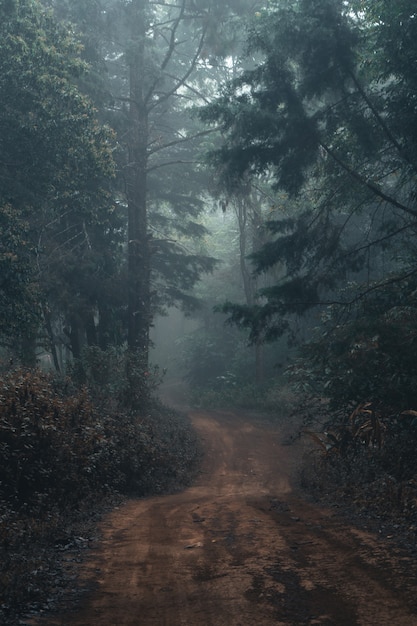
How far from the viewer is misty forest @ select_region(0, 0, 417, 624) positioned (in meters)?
10.9

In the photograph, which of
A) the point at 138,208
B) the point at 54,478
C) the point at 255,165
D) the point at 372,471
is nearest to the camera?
the point at 54,478

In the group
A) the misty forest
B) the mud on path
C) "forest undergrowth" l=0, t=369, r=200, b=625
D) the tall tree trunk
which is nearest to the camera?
the mud on path

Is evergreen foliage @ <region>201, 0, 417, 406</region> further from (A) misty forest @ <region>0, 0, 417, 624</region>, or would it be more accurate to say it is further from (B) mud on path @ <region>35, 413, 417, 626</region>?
(B) mud on path @ <region>35, 413, 417, 626</region>

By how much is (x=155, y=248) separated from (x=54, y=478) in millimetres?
16687

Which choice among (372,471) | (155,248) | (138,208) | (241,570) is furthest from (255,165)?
(155,248)

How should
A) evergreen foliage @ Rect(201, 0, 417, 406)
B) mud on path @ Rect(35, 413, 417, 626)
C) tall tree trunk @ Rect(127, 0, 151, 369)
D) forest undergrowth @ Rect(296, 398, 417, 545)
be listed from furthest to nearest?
tall tree trunk @ Rect(127, 0, 151, 369), evergreen foliage @ Rect(201, 0, 417, 406), forest undergrowth @ Rect(296, 398, 417, 545), mud on path @ Rect(35, 413, 417, 626)

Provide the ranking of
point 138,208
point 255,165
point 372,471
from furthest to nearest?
point 138,208 → point 255,165 → point 372,471

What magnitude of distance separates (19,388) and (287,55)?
9.70 m

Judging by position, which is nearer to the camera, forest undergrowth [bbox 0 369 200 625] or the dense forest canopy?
forest undergrowth [bbox 0 369 200 625]

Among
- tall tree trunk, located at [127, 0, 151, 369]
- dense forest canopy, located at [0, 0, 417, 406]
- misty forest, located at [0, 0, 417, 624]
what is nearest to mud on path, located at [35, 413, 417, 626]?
misty forest, located at [0, 0, 417, 624]

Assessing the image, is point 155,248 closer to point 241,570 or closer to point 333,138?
point 333,138

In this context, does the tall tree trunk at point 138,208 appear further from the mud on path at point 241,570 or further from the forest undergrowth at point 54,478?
the mud on path at point 241,570

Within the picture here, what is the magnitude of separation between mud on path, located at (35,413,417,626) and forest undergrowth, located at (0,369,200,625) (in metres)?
0.44

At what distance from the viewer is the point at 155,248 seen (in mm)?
26391
